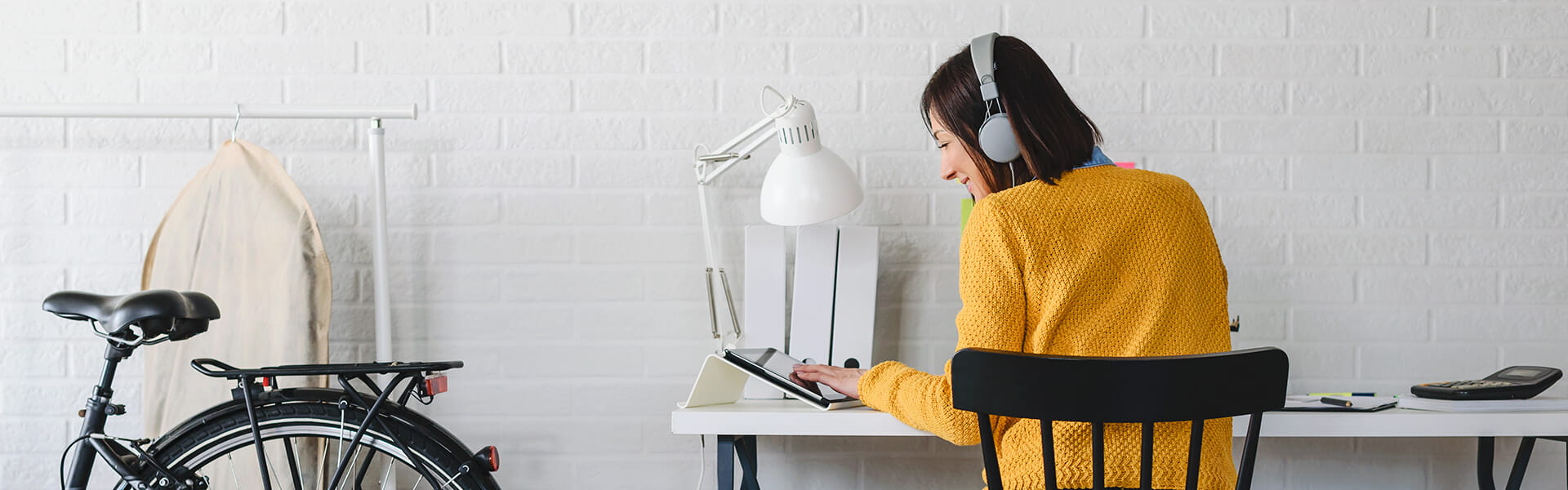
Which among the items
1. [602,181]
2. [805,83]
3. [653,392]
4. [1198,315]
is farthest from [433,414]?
[1198,315]

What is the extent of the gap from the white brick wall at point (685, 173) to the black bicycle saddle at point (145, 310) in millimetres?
425

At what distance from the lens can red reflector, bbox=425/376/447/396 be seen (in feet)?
4.75

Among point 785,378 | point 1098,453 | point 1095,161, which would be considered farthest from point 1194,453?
point 785,378

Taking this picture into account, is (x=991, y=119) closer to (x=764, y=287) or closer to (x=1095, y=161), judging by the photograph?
(x=1095, y=161)

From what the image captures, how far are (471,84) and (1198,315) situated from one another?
1.35 m

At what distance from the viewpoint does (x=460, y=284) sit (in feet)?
6.24

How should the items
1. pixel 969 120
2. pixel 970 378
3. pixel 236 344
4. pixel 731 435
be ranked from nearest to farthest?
pixel 970 378
pixel 969 120
pixel 731 435
pixel 236 344

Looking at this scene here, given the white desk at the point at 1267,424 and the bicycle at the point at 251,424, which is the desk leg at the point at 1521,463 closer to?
the white desk at the point at 1267,424

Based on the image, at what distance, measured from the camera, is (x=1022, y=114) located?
117cm

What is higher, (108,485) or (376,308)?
(376,308)

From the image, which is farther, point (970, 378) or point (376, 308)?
point (376, 308)

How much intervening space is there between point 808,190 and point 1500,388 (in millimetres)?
1111

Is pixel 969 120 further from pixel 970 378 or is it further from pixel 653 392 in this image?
pixel 653 392

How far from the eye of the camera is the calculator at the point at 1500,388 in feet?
5.14
